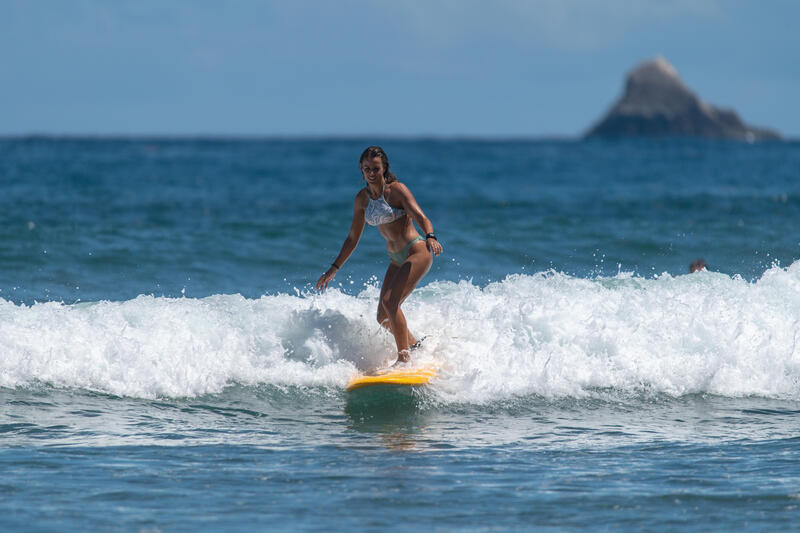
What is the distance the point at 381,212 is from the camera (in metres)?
8.11

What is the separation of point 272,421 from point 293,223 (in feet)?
32.9

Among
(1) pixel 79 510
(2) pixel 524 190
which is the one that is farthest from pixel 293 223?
(2) pixel 524 190

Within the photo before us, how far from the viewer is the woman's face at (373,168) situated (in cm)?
785

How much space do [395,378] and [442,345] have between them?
99 cm

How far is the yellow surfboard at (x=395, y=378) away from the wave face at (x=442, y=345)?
0.22 metres

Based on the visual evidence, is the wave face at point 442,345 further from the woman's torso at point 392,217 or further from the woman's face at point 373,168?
the woman's face at point 373,168

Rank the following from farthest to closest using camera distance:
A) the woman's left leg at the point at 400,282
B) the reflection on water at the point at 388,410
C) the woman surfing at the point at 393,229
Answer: the woman's left leg at the point at 400,282 → the woman surfing at the point at 393,229 → the reflection on water at the point at 388,410

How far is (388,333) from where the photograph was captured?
30.5 ft

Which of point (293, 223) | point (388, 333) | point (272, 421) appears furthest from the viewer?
point (293, 223)

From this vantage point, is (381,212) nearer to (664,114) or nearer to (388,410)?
(388,410)

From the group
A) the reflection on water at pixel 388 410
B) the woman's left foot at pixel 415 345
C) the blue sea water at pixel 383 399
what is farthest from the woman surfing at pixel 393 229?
the blue sea water at pixel 383 399

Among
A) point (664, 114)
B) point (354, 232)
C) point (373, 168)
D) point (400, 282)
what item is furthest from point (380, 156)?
point (664, 114)

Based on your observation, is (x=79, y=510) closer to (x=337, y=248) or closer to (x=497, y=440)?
(x=497, y=440)

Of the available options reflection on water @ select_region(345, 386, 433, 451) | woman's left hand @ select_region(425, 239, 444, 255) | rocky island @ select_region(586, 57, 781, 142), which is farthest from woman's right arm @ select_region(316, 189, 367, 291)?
rocky island @ select_region(586, 57, 781, 142)
